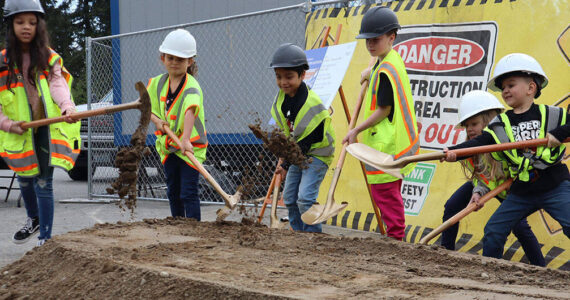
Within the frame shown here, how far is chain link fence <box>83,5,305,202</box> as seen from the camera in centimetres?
815

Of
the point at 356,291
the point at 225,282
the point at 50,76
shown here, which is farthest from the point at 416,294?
the point at 50,76

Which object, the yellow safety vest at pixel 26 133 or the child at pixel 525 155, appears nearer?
the child at pixel 525 155

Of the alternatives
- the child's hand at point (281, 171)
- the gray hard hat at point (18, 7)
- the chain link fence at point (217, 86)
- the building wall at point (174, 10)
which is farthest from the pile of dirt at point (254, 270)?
the building wall at point (174, 10)

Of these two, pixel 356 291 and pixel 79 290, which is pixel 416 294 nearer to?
pixel 356 291

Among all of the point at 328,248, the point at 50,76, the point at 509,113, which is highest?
the point at 50,76

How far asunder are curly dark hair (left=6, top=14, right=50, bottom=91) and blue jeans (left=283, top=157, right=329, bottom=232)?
6.85 ft

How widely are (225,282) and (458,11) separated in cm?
367

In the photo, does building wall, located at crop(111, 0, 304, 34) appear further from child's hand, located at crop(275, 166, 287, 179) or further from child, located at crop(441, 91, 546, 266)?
child, located at crop(441, 91, 546, 266)

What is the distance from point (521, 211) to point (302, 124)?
1732 millimetres

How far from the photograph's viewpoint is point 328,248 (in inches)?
146

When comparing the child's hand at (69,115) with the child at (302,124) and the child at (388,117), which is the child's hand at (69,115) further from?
the child at (388,117)

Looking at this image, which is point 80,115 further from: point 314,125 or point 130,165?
point 314,125

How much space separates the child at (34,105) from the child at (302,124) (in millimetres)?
1637

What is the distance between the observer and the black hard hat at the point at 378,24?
4.66m
